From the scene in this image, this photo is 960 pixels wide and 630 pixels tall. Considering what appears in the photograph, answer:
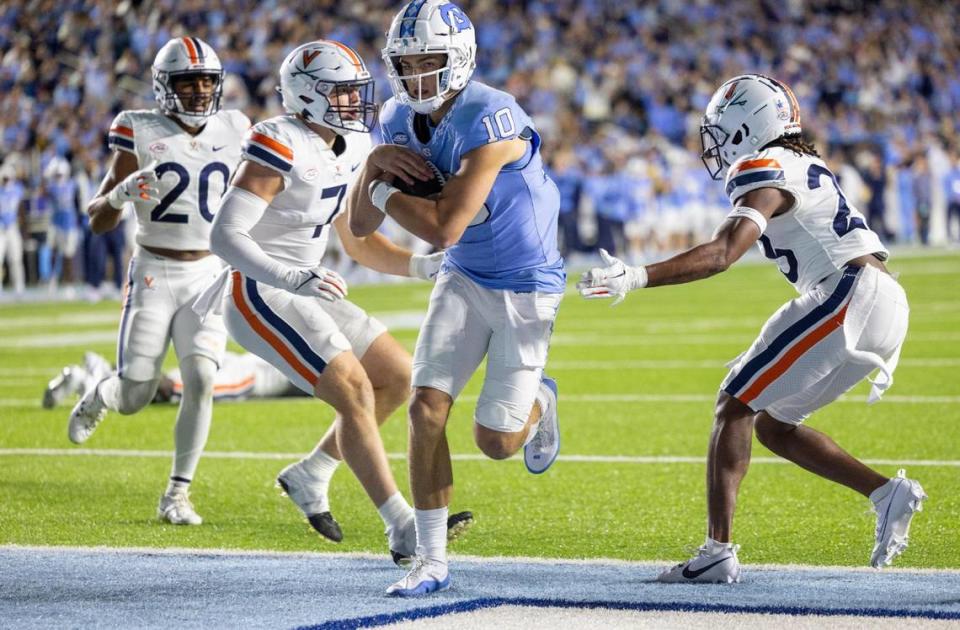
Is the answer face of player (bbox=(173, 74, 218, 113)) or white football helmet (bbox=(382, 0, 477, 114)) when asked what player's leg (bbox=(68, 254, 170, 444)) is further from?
white football helmet (bbox=(382, 0, 477, 114))

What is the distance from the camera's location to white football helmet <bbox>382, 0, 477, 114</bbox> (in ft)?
14.1

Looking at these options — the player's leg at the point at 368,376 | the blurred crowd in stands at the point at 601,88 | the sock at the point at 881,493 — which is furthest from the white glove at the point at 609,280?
the blurred crowd in stands at the point at 601,88

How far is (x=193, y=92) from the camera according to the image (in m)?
6.04

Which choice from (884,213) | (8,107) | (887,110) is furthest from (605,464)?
(887,110)

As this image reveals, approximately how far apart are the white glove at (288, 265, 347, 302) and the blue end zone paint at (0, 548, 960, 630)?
0.87 metres

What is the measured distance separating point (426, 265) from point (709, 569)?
55.5 inches

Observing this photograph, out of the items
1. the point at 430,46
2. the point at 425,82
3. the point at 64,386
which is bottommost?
the point at 64,386

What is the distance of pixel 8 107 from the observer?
904 inches

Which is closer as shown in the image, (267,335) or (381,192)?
(381,192)

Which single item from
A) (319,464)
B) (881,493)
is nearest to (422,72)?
(319,464)

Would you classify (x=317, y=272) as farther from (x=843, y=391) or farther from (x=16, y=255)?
(x=16, y=255)

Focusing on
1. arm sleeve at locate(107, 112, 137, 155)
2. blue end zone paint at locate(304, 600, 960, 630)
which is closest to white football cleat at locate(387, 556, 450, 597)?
blue end zone paint at locate(304, 600, 960, 630)

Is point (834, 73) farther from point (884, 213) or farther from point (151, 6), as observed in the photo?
point (151, 6)

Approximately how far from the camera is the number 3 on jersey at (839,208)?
172 inches
